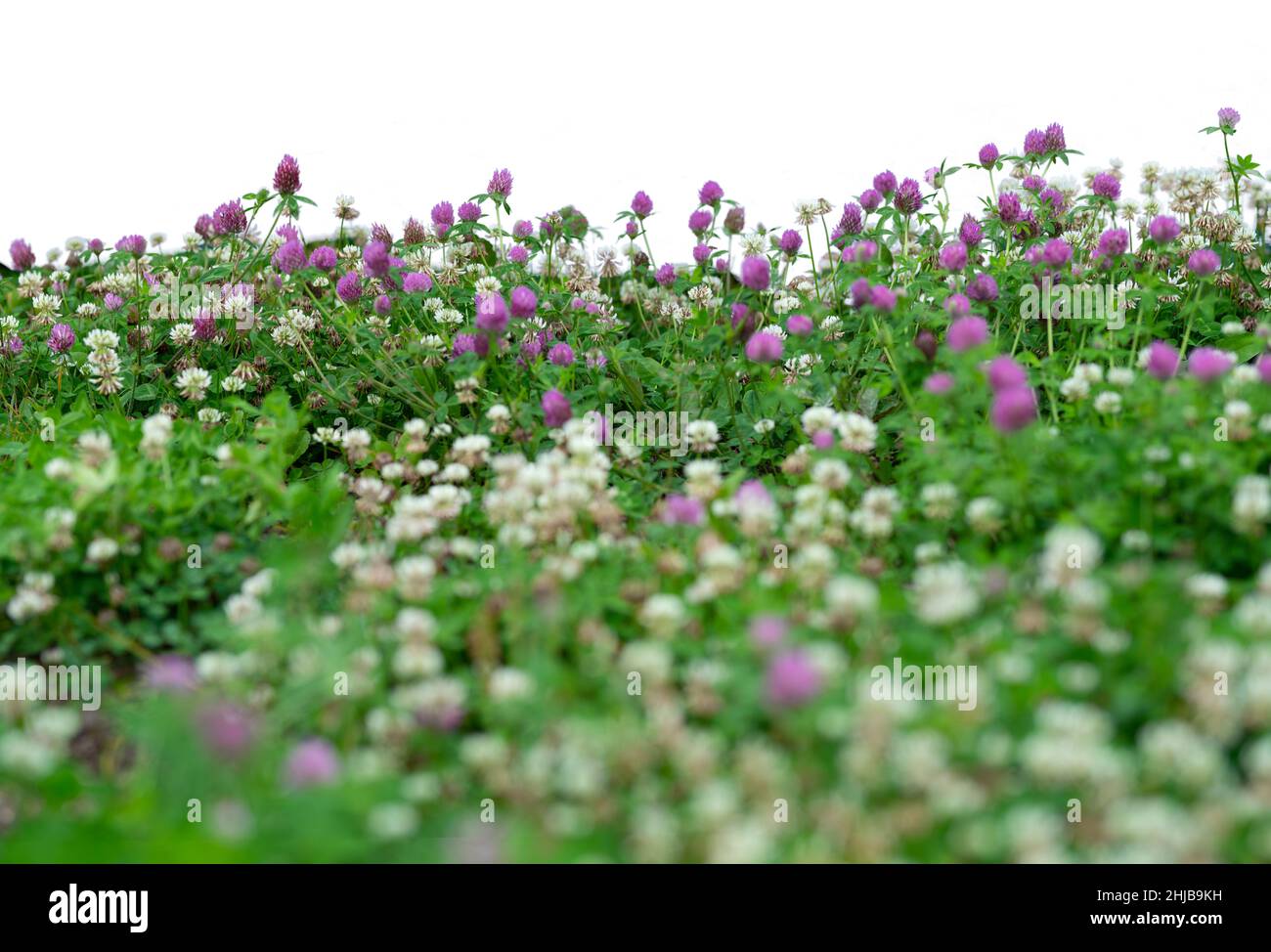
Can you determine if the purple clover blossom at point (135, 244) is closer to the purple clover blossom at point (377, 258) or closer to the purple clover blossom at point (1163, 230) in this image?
the purple clover blossom at point (377, 258)

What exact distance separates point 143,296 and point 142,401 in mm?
495

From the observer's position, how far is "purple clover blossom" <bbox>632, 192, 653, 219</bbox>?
5227mm

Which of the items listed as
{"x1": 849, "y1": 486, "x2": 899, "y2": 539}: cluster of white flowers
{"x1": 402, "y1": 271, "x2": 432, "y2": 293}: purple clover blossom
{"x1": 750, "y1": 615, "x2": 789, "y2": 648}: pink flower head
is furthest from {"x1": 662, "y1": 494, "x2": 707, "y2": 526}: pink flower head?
{"x1": 402, "y1": 271, "x2": 432, "y2": 293}: purple clover blossom

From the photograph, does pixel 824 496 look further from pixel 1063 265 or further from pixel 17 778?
pixel 17 778

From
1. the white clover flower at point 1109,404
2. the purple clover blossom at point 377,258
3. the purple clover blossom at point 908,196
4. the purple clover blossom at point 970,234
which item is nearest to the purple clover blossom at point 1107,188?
the purple clover blossom at point 970,234

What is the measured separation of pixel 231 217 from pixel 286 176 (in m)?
0.41

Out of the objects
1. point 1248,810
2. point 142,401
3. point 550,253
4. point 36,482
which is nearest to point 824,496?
point 1248,810

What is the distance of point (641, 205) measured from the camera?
17.2 feet

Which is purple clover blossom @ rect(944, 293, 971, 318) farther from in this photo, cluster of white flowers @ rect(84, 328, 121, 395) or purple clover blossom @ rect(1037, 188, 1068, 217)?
cluster of white flowers @ rect(84, 328, 121, 395)

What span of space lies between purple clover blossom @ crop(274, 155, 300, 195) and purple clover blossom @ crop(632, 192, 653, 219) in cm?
139

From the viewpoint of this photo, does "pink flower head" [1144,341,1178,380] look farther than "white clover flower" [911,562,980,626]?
Yes

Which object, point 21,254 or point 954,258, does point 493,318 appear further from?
point 21,254

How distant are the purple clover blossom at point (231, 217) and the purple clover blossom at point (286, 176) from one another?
0.33 meters

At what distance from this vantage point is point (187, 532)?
3.74 meters
